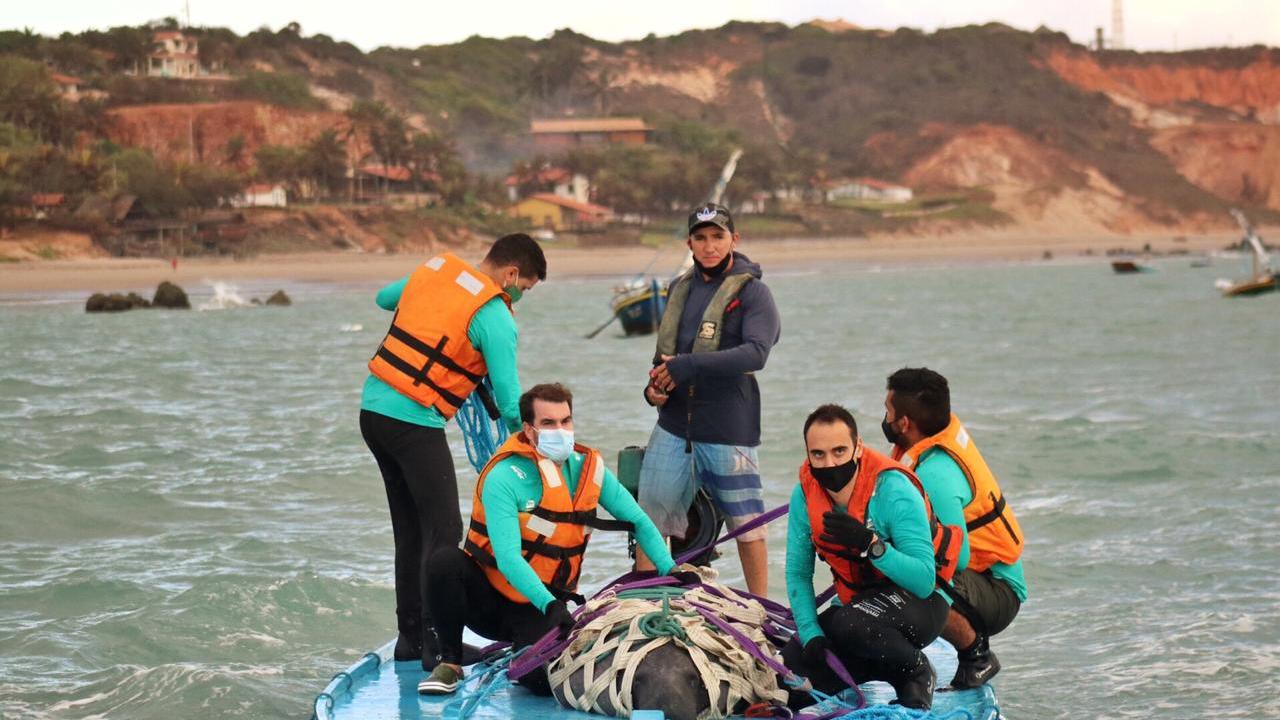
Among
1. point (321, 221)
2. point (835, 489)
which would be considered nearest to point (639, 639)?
point (835, 489)

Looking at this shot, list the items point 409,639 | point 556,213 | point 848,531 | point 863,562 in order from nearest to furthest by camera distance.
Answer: point 848,531 → point 863,562 → point 409,639 → point 556,213

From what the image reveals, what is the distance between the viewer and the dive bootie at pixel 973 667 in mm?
6027

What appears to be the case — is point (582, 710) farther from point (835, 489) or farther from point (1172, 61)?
point (1172, 61)

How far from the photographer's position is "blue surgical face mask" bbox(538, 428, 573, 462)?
18.5ft

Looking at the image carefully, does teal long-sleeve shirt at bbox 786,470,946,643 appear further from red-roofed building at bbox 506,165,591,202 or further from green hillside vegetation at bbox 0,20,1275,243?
red-roofed building at bbox 506,165,591,202

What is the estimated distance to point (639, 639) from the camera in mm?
5617

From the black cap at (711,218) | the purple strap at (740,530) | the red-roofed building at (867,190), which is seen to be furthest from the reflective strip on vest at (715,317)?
the red-roofed building at (867,190)

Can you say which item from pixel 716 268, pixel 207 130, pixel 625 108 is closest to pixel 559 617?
pixel 716 268

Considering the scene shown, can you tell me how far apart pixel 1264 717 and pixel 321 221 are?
70656mm

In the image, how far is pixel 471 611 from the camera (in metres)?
5.95

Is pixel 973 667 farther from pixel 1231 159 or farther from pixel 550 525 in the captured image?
pixel 1231 159

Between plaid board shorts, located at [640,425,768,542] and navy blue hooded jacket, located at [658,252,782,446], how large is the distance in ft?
0.19

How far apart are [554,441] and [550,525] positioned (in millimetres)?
355

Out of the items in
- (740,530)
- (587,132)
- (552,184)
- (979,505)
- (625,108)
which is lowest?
(740,530)
